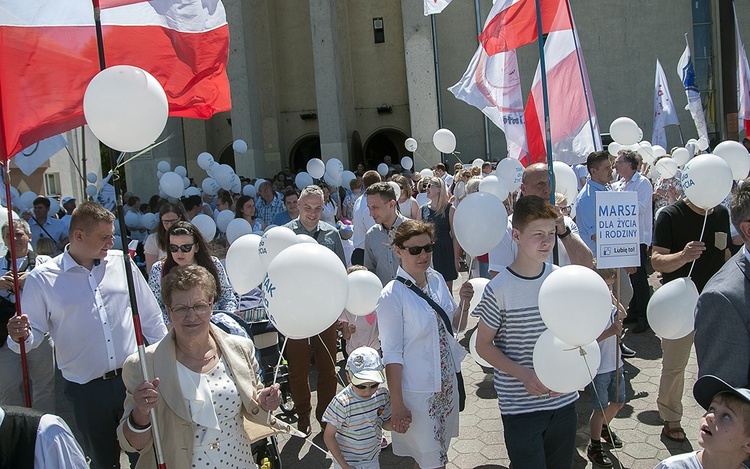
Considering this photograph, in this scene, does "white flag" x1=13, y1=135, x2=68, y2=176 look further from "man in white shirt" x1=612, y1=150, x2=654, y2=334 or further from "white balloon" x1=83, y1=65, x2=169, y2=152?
"man in white shirt" x1=612, y1=150, x2=654, y2=334

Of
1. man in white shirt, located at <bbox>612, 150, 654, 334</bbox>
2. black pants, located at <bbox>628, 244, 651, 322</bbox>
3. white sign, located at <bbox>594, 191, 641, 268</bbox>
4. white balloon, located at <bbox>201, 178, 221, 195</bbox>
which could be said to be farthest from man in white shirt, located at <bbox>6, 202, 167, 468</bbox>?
white balloon, located at <bbox>201, 178, 221, 195</bbox>

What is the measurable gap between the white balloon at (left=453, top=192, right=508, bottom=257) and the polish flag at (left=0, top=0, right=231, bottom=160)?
193 centimetres

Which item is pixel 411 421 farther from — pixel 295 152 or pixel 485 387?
pixel 295 152

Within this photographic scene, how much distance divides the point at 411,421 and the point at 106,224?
2.12 meters

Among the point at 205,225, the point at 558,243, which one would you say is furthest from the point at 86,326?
the point at 558,243

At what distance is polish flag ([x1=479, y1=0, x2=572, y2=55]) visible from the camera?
17.5 feet

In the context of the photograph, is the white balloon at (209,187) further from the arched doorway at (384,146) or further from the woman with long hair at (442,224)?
the arched doorway at (384,146)

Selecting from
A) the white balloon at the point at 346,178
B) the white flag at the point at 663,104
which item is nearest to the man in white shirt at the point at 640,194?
the white flag at the point at 663,104

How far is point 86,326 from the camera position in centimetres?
330

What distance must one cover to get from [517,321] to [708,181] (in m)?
2.07

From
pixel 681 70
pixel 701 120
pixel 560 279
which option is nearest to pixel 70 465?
pixel 560 279

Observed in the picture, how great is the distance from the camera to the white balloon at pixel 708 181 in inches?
155

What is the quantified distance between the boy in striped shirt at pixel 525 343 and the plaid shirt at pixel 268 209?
6.57 meters

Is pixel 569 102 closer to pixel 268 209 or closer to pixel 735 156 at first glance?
pixel 735 156
